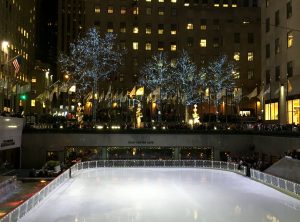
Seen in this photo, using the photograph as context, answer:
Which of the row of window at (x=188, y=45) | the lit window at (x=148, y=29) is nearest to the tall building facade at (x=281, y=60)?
the row of window at (x=188, y=45)

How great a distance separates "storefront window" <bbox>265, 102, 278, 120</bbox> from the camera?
169 feet

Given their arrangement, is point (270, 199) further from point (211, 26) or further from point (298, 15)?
point (211, 26)

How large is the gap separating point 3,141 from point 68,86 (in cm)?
1854

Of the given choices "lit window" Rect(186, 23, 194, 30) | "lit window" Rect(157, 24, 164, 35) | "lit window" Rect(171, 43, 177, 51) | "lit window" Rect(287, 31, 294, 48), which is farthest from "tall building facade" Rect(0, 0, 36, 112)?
"lit window" Rect(287, 31, 294, 48)

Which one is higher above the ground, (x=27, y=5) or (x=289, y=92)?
(x=27, y=5)

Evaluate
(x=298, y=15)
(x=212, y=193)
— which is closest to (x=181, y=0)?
(x=298, y=15)

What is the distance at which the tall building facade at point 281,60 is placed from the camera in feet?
150

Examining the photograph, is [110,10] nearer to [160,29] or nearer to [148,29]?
[148,29]

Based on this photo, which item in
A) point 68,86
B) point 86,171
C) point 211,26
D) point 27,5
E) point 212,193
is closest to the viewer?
point 212,193

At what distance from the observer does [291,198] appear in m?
22.5

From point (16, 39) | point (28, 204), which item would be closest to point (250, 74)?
point (16, 39)

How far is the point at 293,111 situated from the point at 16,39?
61990 mm

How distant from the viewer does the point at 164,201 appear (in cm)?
2245

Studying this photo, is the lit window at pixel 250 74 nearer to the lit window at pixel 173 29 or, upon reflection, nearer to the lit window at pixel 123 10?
the lit window at pixel 173 29
